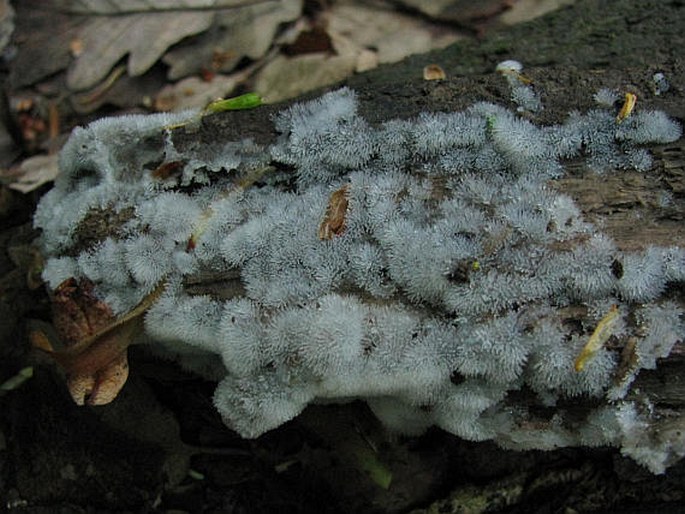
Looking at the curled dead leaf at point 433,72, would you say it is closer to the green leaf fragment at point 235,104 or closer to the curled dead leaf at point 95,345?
the green leaf fragment at point 235,104

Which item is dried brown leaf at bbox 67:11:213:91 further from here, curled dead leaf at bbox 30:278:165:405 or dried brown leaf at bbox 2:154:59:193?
curled dead leaf at bbox 30:278:165:405

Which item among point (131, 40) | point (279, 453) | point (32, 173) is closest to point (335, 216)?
point (279, 453)

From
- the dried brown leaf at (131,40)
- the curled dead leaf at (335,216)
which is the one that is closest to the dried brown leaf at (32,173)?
the dried brown leaf at (131,40)

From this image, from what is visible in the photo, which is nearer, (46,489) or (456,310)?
(456,310)

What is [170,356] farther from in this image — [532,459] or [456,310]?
[532,459]

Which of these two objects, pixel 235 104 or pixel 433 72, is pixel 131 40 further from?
pixel 433 72

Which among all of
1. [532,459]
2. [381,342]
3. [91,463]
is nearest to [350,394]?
[381,342]
